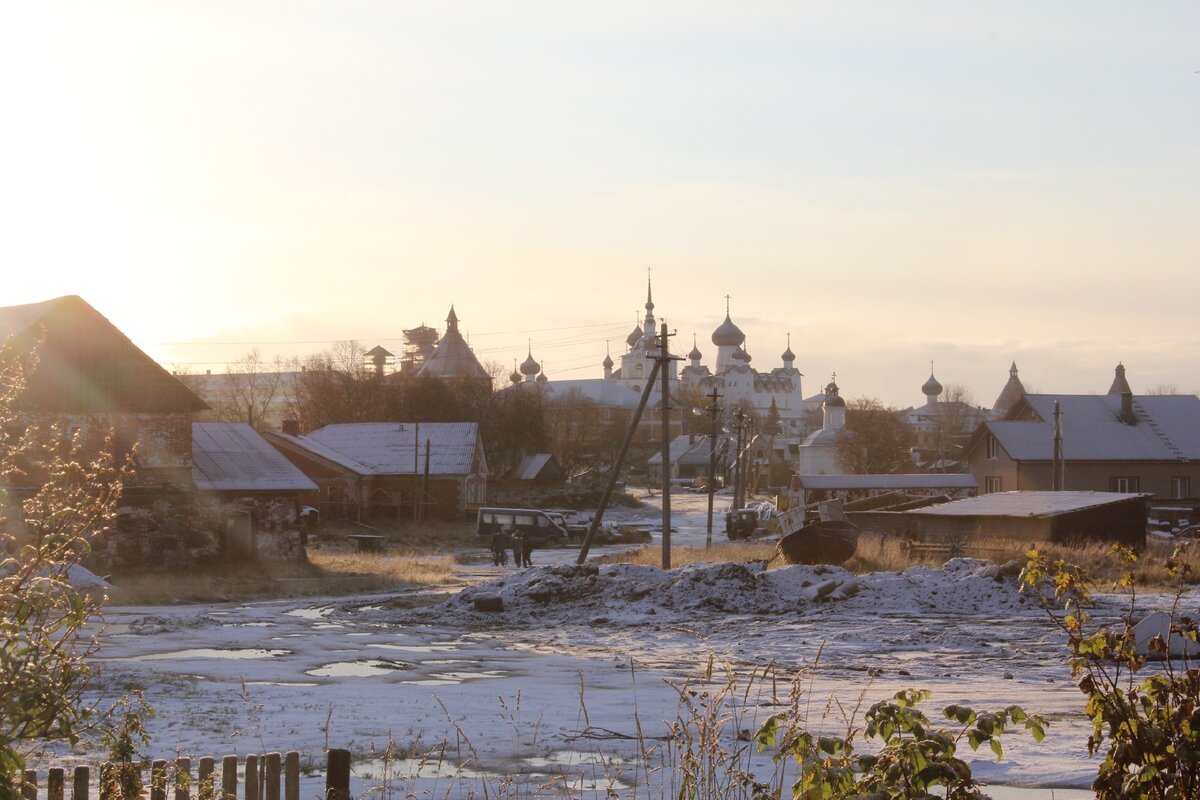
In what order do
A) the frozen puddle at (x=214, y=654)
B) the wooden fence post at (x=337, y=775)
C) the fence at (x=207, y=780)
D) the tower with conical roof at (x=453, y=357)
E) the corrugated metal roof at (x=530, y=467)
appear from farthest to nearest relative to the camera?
the tower with conical roof at (x=453, y=357) → the corrugated metal roof at (x=530, y=467) → the frozen puddle at (x=214, y=654) → the wooden fence post at (x=337, y=775) → the fence at (x=207, y=780)

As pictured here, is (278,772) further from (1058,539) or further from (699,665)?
(1058,539)

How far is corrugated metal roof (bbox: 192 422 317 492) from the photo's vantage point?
39969 mm

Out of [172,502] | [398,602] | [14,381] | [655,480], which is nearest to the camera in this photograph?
[14,381]

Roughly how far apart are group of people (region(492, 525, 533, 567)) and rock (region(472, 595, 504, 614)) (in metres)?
14.5

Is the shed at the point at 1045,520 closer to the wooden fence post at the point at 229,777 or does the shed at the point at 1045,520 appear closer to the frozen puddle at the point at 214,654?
the frozen puddle at the point at 214,654

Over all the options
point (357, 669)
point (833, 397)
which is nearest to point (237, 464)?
point (357, 669)

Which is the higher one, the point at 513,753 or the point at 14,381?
the point at 14,381

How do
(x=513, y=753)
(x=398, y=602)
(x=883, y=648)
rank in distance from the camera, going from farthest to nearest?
(x=398, y=602)
(x=883, y=648)
(x=513, y=753)

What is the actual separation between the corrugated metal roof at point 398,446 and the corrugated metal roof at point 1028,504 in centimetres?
2995

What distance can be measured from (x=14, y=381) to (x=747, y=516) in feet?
182

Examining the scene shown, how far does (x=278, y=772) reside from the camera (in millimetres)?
6746

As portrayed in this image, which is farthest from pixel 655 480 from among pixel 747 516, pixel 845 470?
pixel 747 516

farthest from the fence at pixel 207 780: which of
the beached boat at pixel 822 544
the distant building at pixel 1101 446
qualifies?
the distant building at pixel 1101 446

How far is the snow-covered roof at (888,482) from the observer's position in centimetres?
7031
